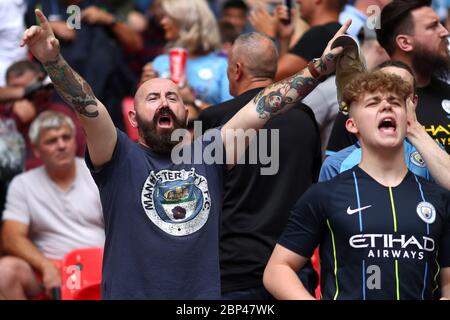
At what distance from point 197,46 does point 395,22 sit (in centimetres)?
261

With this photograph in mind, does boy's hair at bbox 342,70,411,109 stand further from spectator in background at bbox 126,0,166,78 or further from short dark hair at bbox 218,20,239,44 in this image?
spectator in background at bbox 126,0,166,78

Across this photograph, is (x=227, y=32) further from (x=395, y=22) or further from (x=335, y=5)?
(x=395, y=22)

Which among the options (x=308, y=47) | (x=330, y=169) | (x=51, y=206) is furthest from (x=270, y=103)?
(x=51, y=206)

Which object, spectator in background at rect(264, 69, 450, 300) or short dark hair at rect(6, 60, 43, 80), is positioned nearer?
spectator in background at rect(264, 69, 450, 300)

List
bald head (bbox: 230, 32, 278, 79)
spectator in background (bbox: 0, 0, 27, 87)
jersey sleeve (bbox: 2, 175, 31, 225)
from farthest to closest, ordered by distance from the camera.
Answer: spectator in background (bbox: 0, 0, 27, 87) → jersey sleeve (bbox: 2, 175, 31, 225) → bald head (bbox: 230, 32, 278, 79)

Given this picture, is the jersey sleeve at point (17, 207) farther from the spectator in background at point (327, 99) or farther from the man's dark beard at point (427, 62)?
the man's dark beard at point (427, 62)

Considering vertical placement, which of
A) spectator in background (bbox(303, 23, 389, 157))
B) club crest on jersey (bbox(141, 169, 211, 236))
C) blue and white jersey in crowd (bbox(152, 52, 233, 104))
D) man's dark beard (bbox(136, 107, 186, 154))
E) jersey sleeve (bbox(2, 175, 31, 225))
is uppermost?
blue and white jersey in crowd (bbox(152, 52, 233, 104))

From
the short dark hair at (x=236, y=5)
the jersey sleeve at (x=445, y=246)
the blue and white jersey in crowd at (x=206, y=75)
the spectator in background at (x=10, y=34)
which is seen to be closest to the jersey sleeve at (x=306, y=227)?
the jersey sleeve at (x=445, y=246)

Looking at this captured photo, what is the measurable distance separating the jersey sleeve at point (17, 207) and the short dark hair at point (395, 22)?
10.5ft

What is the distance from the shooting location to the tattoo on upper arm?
17.1ft

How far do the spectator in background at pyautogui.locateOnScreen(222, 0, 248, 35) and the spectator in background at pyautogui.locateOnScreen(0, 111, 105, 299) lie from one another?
2.66 m

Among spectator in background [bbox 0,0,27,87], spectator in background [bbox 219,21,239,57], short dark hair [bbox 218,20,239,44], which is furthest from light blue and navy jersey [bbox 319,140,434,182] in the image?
spectator in background [bbox 0,0,27,87]

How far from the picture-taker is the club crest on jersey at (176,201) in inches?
197
